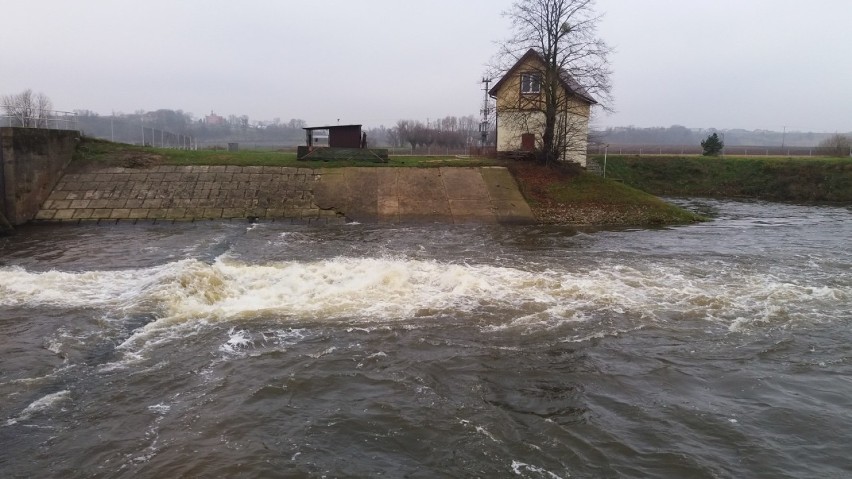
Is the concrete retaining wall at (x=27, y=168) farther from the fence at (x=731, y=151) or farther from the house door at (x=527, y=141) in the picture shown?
the fence at (x=731, y=151)

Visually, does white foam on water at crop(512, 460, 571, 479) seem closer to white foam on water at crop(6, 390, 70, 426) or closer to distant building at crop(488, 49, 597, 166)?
white foam on water at crop(6, 390, 70, 426)

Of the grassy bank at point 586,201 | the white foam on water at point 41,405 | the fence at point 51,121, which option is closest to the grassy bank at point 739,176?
the grassy bank at point 586,201

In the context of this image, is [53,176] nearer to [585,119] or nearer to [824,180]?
[585,119]

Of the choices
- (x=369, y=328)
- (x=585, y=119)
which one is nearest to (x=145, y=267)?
(x=369, y=328)

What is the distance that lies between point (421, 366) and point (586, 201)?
69.7 feet

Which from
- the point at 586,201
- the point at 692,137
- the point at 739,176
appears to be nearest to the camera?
the point at 586,201

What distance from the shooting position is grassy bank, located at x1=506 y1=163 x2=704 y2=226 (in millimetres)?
26672

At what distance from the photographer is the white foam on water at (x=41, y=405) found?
280 inches

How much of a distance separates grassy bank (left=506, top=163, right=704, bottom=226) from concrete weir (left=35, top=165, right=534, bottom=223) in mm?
1125

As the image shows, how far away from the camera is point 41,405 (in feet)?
24.5

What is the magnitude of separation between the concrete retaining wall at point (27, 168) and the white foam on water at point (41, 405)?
714 inches

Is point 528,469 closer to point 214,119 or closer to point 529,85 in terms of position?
point 529,85

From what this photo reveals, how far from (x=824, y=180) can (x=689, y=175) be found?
9.14 meters

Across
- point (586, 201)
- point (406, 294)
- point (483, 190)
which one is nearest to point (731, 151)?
point (586, 201)
